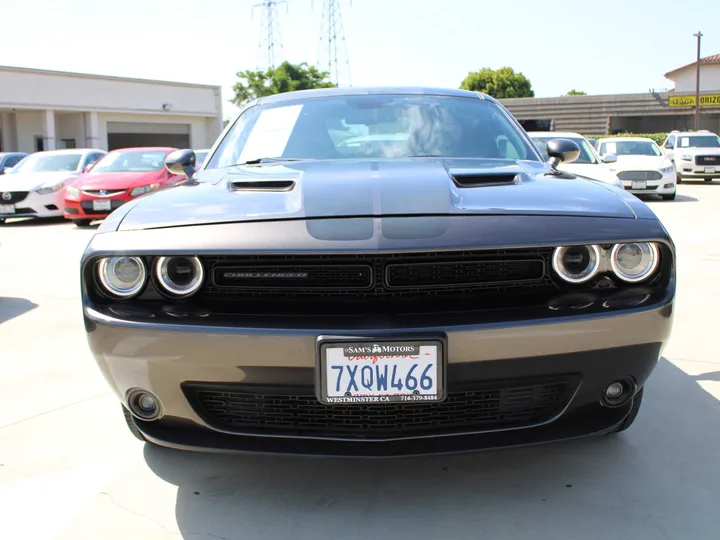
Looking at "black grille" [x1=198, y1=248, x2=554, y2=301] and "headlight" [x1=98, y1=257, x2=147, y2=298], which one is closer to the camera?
"black grille" [x1=198, y1=248, x2=554, y2=301]

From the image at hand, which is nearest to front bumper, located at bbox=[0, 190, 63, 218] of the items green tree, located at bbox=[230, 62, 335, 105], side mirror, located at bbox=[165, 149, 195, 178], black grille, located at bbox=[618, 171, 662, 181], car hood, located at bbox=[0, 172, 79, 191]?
car hood, located at bbox=[0, 172, 79, 191]

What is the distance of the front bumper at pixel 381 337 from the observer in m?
1.84

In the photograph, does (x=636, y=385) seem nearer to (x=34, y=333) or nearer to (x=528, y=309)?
(x=528, y=309)

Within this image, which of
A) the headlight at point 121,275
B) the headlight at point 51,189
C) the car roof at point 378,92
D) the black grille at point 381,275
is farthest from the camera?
the headlight at point 51,189

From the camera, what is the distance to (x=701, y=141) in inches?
770

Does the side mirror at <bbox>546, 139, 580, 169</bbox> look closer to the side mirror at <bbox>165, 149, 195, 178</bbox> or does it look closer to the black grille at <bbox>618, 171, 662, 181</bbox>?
the side mirror at <bbox>165, 149, 195, 178</bbox>

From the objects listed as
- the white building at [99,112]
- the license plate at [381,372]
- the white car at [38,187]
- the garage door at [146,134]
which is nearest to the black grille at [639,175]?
the white car at [38,187]

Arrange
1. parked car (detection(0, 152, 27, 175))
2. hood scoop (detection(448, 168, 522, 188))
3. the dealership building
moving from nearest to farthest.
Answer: hood scoop (detection(448, 168, 522, 188)) → parked car (detection(0, 152, 27, 175)) → the dealership building

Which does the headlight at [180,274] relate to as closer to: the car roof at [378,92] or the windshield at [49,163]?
the car roof at [378,92]

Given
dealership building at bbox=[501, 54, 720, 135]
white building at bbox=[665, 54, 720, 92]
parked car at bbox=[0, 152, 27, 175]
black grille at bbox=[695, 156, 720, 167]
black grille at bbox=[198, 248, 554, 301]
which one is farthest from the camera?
white building at bbox=[665, 54, 720, 92]

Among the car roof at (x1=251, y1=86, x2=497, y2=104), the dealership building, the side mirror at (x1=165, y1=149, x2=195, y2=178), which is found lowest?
the side mirror at (x1=165, y1=149, x2=195, y2=178)

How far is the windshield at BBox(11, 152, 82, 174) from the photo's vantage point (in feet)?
41.2

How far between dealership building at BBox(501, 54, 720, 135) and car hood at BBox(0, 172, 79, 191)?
130 ft

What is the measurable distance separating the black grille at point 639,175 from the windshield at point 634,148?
97cm
